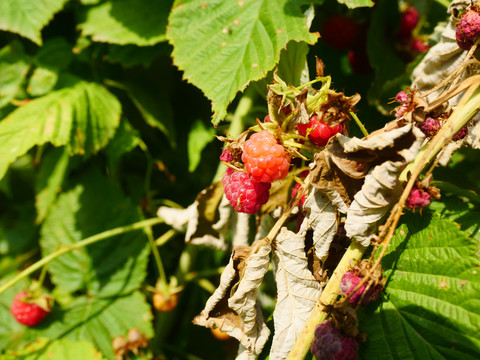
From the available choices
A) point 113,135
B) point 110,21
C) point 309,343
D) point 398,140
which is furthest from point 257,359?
point 110,21

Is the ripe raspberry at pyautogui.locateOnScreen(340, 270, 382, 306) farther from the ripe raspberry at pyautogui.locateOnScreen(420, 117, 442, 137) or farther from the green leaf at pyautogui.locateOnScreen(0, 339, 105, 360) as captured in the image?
the green leaf at pyautogui.locateOnScreen(0, 339, 105, 360)

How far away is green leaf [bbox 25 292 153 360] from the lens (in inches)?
69.1

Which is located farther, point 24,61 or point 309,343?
point 24,61

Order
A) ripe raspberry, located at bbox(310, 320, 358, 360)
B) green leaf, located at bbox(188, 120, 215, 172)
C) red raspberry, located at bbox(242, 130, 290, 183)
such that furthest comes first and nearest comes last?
green leaf, located at bbox(188, 120, 215, 172) → red raspberry, located at bbox(242, 130, 290, 183) → ripe raspberry, located at bbox(310, 320, 358, 360)

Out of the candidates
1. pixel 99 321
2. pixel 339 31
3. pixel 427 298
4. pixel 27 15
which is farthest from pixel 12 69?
pixel 427 298

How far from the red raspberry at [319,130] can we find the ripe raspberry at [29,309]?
54.7 inches

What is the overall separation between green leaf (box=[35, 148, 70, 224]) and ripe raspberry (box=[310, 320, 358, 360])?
142cm

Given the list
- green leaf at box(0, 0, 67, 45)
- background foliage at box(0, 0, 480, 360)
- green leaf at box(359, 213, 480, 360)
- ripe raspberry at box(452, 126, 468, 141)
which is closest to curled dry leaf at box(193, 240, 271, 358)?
green leaf at box(359, 213, 480, 360)

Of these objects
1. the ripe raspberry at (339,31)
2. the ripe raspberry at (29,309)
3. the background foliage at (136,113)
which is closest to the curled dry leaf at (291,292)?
the background foliage at (136,113)

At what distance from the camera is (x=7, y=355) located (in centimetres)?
161

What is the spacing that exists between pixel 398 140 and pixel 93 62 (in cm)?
148

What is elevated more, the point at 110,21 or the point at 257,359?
the point at 110,21

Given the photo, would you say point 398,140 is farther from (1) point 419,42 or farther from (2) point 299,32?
(1) point 419,42

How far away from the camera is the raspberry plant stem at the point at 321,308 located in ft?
2.88
